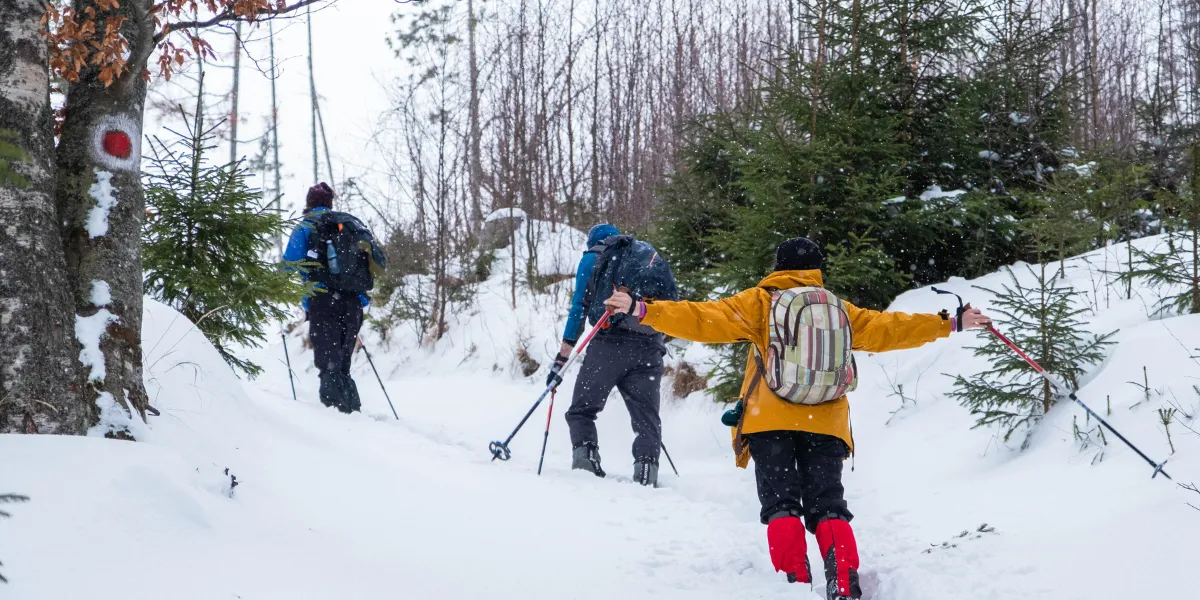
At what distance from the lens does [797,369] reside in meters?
3.64

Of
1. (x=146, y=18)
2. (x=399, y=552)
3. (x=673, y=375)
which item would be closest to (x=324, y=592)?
(x=399, y=552)

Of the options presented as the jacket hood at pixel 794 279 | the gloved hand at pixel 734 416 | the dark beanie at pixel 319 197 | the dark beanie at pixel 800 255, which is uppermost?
the dark beanie at pixel 319 197

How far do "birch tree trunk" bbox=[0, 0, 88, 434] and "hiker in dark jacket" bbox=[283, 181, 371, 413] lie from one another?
3.96 metres

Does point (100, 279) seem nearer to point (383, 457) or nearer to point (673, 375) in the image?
point (383, 457)

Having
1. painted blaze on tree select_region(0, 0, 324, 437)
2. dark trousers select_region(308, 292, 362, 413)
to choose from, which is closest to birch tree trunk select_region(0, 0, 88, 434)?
painted blaze on tree select_region(0, 0, 324, 437)

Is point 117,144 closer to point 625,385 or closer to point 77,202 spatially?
point 77,202

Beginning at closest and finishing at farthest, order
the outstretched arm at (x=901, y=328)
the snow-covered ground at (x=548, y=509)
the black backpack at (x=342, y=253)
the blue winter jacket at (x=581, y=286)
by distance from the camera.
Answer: the snow-covered ground at (x=548, y=509), the outstretched arm at (x=901, y=328), the blue winter jacket at (x=581, y=286), the black backpack at (x=342, y=253)

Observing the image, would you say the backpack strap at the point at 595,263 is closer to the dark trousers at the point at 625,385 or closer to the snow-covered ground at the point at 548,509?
the dark trousers at the point at 625,385

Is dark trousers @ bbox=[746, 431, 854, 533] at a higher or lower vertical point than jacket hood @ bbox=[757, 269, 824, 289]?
lower

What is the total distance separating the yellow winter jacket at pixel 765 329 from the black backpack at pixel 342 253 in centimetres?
451

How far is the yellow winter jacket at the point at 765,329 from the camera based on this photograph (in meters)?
3.71

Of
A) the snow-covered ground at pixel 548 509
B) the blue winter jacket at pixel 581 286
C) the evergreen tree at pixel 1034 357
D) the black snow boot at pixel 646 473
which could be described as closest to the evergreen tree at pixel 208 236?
the snow-covered ground at pixel 548 509

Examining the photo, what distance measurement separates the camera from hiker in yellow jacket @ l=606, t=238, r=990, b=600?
3652mm

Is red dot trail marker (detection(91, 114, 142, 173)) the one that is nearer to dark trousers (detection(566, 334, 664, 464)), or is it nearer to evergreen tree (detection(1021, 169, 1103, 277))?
dark trousers (detection(566, 334, 664, 464))
